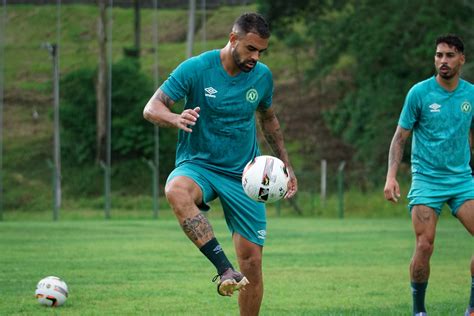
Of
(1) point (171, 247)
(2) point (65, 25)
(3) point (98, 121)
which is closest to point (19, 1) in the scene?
(2) point (65, 25)

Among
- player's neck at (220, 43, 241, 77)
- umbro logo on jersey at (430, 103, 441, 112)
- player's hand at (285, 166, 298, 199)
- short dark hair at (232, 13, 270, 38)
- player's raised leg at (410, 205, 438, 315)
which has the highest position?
short dark hair at (232, 13, 270, 38)

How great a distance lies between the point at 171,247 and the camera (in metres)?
21.8

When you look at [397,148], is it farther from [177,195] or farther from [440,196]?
[177,195]

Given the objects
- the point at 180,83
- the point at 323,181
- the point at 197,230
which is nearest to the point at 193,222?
the point at 197,230

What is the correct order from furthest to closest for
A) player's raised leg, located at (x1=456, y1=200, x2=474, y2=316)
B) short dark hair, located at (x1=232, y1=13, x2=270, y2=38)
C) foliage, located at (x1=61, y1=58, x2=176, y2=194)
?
foliage, located at (x1=61, y1=58, x2=176, y2=194)
player's raised leg, located at (x1=456, y1=200, x2=474, y2=316)
short dark hair, located at (x1=232, y1=13, x2=270, y2=38)

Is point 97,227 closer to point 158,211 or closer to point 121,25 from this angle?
point 158,211

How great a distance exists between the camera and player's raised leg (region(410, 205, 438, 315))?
→ 10.4 metres

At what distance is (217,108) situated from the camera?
9.03 m

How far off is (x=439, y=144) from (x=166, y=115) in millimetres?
3293

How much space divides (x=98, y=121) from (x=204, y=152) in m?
41.2

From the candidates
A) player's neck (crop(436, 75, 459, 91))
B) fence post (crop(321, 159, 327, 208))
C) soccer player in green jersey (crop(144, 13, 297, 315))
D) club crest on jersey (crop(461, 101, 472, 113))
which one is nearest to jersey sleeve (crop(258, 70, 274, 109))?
soccer player in green jersey (crop(144, 13, 297, 315))

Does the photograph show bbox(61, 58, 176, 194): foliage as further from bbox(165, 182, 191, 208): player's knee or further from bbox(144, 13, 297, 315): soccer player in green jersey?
bbox(165, 182, 191, 208): player's knee

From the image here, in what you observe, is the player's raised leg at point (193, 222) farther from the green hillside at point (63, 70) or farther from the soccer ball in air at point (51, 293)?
the green hillside at point (63, 70)

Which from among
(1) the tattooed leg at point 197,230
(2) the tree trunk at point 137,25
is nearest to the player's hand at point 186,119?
(1) the tattooed leg at point 197,230
